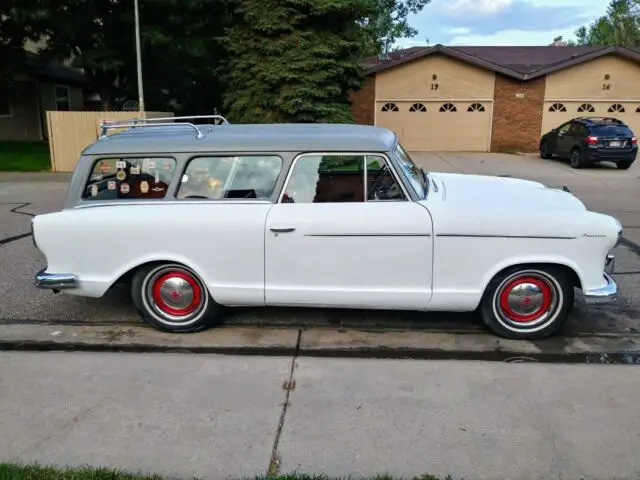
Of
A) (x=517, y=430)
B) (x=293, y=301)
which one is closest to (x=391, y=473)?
(x=517, y=430)

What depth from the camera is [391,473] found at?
2.69 meters

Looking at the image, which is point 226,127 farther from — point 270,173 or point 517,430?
point 517,430

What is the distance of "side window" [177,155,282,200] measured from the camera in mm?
4246

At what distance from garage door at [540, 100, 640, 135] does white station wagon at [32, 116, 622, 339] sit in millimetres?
19626

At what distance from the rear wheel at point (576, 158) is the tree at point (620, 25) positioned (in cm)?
4556

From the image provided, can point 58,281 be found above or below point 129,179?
below

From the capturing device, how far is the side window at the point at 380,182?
4.14 m

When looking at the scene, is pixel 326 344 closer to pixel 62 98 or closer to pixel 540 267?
pixel 540 267

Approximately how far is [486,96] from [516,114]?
4.76ft

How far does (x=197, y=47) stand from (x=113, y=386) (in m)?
16.3

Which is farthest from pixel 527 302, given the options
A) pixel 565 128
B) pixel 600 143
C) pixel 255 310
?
pixel 565 128

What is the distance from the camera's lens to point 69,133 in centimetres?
1503

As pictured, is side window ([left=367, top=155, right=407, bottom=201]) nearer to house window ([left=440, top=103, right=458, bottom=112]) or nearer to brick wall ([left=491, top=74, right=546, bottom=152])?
house window ([left=440, top=103, right=458, bottom=112])

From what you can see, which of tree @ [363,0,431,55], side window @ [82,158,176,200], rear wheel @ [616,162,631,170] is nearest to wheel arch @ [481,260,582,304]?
side window @ [82,158,176,200]
